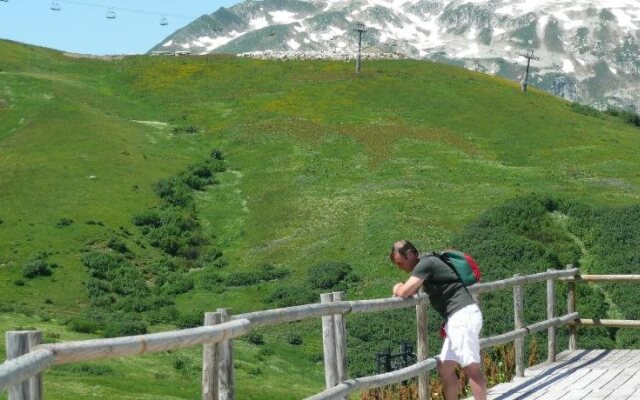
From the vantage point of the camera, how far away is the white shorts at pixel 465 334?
12.3 meters

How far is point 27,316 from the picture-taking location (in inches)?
1690

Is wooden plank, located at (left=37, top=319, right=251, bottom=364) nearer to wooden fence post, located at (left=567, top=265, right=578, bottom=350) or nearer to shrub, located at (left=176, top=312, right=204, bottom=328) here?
wooden fence post, located at (left=567, top=265, right=578, bottom=350)

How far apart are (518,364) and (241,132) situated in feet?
246

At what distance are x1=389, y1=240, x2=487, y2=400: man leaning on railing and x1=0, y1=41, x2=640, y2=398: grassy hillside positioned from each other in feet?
48.1

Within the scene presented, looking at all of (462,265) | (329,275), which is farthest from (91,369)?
(329,275)

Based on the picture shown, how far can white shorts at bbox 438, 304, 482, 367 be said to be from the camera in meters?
12.3

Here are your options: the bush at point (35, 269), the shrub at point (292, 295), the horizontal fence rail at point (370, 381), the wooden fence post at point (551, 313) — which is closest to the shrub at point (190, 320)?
the shrub at point (292, 295)

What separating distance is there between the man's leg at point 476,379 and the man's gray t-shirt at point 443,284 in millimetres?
677

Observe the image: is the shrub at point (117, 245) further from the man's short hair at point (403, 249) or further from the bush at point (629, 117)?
the bush at point (629, 117)

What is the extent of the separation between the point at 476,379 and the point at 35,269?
45967mm

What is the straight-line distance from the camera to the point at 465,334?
40.4 ft

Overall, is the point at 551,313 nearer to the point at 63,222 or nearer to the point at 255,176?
the point at 63,222

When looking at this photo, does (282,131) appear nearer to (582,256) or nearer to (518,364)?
(582,256)

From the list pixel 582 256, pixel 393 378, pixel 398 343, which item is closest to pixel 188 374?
pixel 398 343
